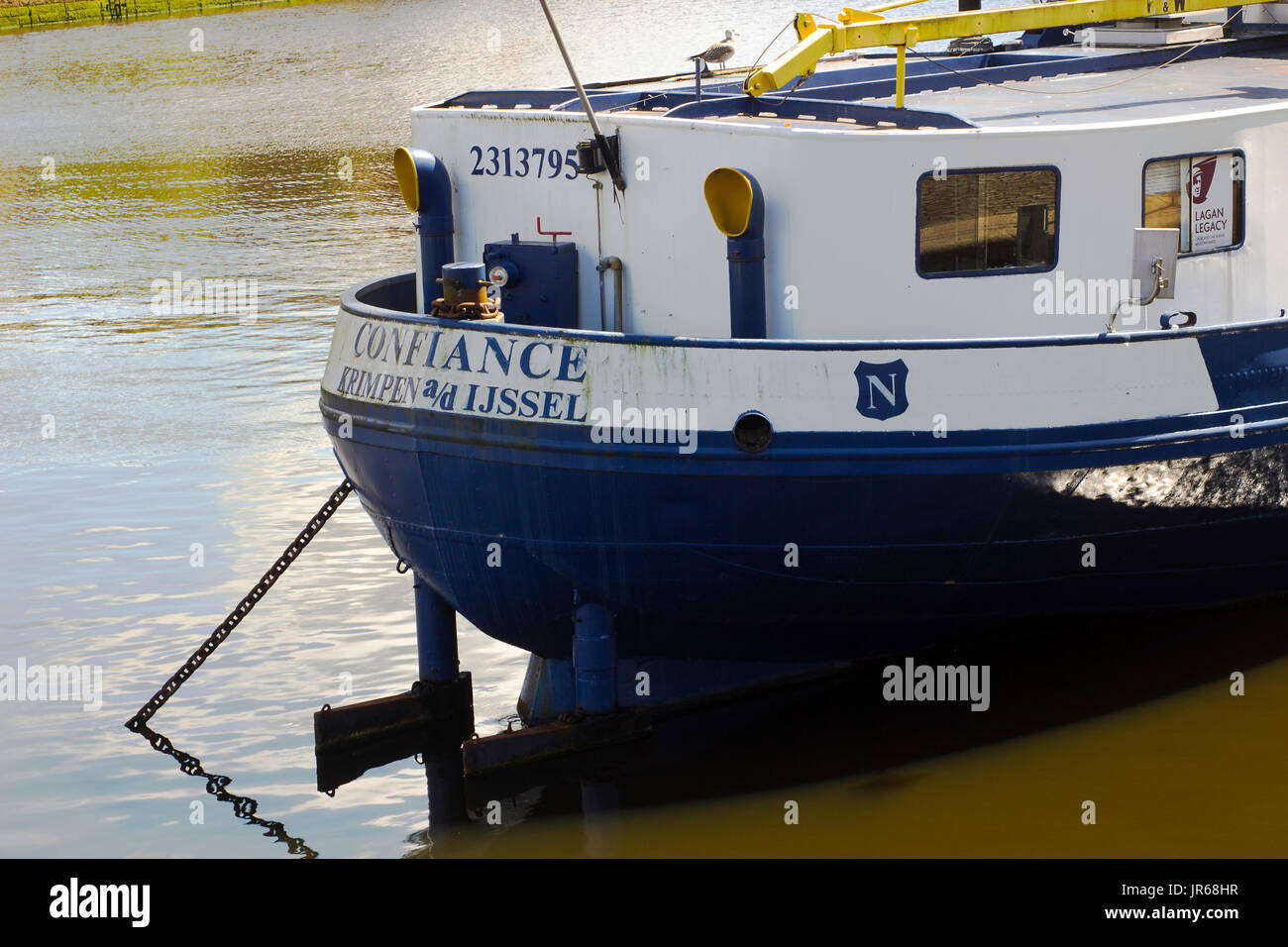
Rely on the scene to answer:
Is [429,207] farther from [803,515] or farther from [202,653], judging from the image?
[803,515]

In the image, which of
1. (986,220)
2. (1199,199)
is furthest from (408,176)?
(1199,199)

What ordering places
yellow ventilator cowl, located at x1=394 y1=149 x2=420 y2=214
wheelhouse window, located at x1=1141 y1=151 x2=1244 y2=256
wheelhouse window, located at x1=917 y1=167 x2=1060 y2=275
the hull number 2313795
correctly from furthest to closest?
yellow ventilator cowl, located at x1=394 y1=149 x2=420 y2=214 < the hull number 2313795 < wheelhouse window, located at x1=1141 y1=151 x2=1244 y2=256 < wheelhouse window, located at x1=917 y1=167 x2=1060 y2=275

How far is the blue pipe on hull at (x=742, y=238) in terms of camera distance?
25.3 ft

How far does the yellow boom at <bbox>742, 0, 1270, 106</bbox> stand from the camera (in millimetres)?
8688

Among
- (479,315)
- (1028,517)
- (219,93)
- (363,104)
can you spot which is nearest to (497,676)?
(479,315)

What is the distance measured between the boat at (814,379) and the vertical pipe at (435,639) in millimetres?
20

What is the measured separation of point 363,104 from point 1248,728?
32.2 m

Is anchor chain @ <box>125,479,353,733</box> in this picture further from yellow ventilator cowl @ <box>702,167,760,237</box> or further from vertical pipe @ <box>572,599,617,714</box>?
yellow ventilator cowl @ <box>702,167,760,237</box>

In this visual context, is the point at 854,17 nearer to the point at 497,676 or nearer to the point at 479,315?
the point at 479,315

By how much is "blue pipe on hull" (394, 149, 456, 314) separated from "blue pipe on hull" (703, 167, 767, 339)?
76.3 inches

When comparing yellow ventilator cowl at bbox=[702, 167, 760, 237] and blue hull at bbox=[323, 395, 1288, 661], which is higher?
yellow ventilator cowl at bbox=[702, 167, 760, 237]

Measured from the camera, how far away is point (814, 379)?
25.0ft

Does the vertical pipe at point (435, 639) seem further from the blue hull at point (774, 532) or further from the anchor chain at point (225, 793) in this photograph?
the anchor chain at point (225, 793)

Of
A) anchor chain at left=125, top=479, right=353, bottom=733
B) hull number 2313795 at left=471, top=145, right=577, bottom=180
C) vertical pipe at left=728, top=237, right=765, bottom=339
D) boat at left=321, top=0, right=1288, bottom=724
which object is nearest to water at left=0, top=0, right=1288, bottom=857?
anchor chain at left=125, top=479, right=353, bottom=733
